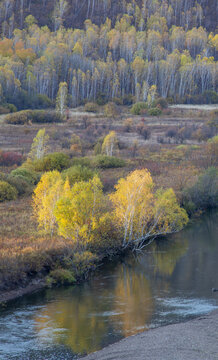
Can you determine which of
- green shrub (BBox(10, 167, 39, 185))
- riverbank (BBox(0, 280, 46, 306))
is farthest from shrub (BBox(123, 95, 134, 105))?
riverbank (BBox(0, 280, 46, 306))

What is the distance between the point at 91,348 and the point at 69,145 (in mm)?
Answer: 54745

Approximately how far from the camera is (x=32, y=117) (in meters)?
94.9

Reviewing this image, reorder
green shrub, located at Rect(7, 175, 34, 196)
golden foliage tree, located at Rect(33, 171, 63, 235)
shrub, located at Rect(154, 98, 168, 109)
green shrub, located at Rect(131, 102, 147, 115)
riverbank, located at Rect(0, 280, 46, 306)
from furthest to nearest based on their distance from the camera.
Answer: shrub, located at Rect(154, 98, 168, 109) < green shrub, located at Rect(131, 102, 147, 115) < green shrub, located at Rect(7, 175, 34, 196) < golden foliage tree, located at Rect(33, 171, 63, 235) < riverbank, located at Rect(0, 280, 46, 306)

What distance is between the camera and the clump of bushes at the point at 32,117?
92.4 metres

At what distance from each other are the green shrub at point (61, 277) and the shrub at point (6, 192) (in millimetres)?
18194

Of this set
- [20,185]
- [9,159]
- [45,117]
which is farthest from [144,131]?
[20,185]

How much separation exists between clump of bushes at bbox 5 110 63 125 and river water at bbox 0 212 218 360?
60.5m

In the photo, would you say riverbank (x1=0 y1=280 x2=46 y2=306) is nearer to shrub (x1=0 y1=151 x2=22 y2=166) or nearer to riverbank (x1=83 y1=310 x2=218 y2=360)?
riverbank (x1=83 y1=310 x2=218 y2=360)

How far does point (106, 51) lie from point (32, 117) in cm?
6131

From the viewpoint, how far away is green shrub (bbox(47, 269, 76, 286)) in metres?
29.5

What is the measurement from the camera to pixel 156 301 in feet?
90.3

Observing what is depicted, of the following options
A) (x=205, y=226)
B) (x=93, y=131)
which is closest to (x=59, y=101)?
(x=93, y=131)

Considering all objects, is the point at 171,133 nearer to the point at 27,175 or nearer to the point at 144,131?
the point at 144,131

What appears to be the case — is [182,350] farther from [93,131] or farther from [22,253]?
[93,131]
